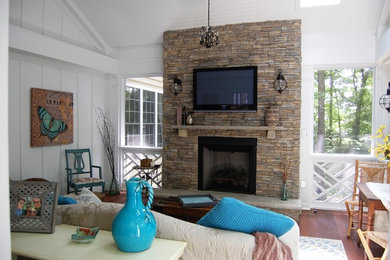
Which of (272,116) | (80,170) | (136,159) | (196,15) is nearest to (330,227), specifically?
(272,116)

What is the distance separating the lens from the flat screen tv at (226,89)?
15.5ft

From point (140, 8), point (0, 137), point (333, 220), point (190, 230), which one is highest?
point (140, 8)

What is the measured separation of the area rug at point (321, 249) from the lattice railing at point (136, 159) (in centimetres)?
293

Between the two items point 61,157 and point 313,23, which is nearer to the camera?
point 313,23

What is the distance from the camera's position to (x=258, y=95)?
471 cm

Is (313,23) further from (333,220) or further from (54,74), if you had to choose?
(54,74)

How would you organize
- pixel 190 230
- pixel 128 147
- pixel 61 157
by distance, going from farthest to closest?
1. pixel 128 147
2. pixel 61 157
3. pixel 190 230

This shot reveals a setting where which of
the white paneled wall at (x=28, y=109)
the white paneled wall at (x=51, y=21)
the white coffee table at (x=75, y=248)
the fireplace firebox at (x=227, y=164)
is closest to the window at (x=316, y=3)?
the fireplace firebox at (x=227, y=164)

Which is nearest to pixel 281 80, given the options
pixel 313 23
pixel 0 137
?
pixel 313 23

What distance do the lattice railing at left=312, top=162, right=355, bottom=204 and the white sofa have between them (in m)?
3.32

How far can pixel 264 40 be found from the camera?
465 centimetres

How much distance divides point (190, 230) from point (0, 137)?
1.12 meters

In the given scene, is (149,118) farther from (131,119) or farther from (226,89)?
(226,89)

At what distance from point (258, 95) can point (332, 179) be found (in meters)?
1.72
